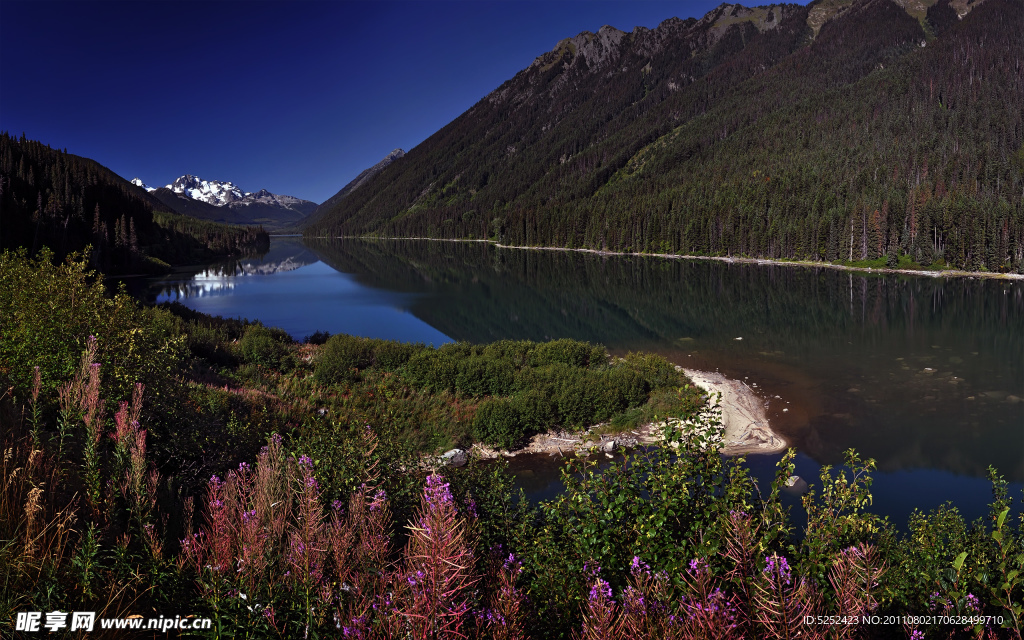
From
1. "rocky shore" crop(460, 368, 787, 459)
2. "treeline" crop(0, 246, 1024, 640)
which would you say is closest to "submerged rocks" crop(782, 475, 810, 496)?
"rocky shore" crop(460, 368, 787, 459)

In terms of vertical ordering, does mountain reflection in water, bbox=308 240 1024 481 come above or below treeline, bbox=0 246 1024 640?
below

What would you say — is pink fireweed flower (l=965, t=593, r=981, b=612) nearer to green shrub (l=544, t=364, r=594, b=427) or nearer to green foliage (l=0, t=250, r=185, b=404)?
green foliage (l=0, t=250, r=185, b=404)

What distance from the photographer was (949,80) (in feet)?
522

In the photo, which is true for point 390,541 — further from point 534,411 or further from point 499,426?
point 534,411

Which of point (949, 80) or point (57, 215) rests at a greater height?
point (949, 80)

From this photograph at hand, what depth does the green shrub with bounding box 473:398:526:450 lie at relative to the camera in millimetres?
16188

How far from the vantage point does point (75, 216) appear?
101938mm

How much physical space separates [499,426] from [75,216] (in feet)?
400

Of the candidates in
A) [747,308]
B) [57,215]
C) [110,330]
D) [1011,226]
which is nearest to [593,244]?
[1011,226]

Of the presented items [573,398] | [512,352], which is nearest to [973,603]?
[573,398]

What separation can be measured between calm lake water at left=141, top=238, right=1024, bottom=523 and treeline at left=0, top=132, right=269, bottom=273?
65.2 feet

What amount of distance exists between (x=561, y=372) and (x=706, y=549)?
15.9m

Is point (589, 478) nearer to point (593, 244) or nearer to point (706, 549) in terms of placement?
point (706, 549)

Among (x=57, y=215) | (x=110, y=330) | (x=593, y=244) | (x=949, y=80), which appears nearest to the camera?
(x=110, y=330)
